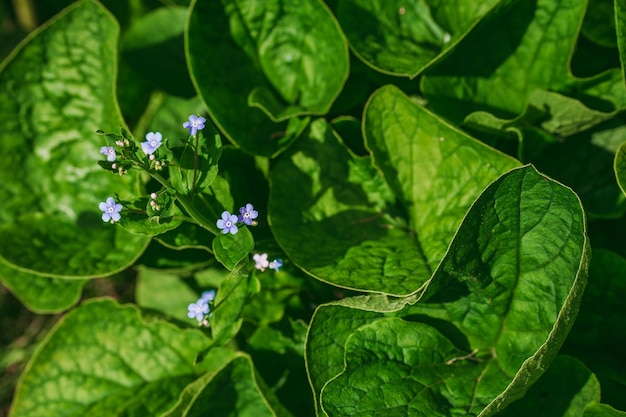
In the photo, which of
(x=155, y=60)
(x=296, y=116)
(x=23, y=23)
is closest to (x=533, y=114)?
(x=296, y=116)

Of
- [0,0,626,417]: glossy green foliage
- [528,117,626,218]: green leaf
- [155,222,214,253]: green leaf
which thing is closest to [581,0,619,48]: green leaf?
[0,0,626,417]: glossy green foliage

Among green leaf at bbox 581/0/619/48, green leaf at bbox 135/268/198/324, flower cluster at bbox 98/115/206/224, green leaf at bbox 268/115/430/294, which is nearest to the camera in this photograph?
flower cluster at bbox 98/115/206/224

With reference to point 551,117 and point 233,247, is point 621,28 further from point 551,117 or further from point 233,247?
point 233,247

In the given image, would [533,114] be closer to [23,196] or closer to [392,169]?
[392,169]

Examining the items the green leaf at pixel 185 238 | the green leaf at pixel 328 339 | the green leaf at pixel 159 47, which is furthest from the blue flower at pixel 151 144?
the green leaf at pixel 159 47

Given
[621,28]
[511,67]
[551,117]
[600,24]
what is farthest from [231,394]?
[600,24]

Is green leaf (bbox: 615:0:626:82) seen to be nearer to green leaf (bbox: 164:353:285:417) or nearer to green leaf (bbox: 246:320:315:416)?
green leaf (bbox: 246:320:315:416)
